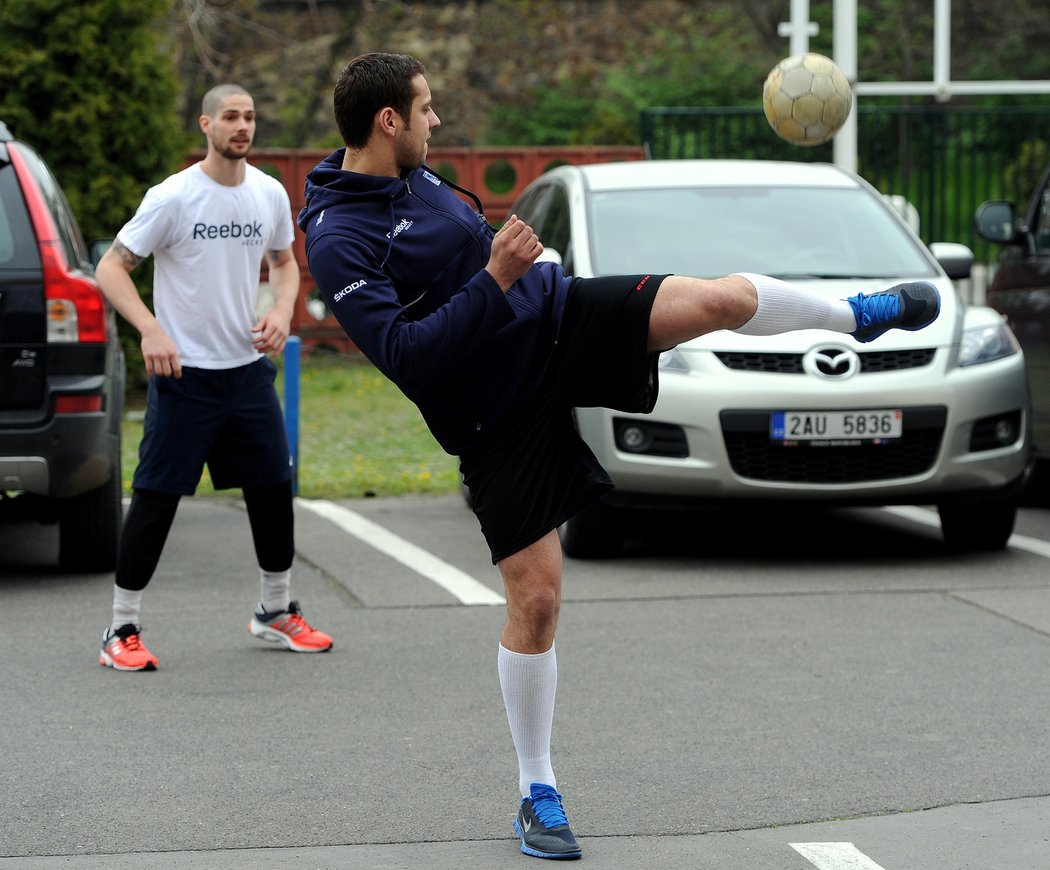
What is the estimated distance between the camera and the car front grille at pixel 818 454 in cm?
748

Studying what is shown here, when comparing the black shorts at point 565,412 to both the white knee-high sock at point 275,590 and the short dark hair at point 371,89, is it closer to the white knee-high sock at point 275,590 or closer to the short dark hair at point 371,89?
the short dark hair at point 371,89

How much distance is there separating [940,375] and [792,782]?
350 cm

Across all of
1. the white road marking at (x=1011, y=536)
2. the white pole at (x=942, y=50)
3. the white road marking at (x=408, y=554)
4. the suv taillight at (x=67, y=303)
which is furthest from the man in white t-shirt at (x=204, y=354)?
the white pole at (x=942, y=50)

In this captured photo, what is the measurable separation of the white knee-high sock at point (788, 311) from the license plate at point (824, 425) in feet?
11.0

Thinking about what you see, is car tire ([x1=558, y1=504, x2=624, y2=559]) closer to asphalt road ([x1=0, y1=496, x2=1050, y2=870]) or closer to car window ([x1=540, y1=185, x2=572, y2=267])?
asphalt road ([x1=0, y1=496, x2=1050, y2=870])

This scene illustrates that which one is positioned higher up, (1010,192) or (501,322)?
(501,322)

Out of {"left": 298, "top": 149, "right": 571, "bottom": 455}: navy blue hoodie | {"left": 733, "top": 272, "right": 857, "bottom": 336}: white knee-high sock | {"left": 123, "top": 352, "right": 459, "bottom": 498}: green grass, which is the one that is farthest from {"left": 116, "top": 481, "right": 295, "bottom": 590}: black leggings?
{"left": 123, "top": 352, "right": 459, "bottom": 498}: green grass

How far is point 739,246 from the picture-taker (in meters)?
8.36

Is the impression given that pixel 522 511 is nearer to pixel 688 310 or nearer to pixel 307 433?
pixel 688 310

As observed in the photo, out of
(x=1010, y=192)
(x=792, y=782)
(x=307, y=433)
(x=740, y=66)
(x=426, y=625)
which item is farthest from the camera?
(x=740, y=66)

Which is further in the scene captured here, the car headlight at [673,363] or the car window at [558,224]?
the car window at [558,224]

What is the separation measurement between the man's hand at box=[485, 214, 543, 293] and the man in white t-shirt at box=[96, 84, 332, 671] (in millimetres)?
2303

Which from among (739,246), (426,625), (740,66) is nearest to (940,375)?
(739,246)

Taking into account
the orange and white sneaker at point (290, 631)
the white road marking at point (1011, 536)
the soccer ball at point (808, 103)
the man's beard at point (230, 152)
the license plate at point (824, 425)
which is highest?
the soccer ball at point (808, 103)
